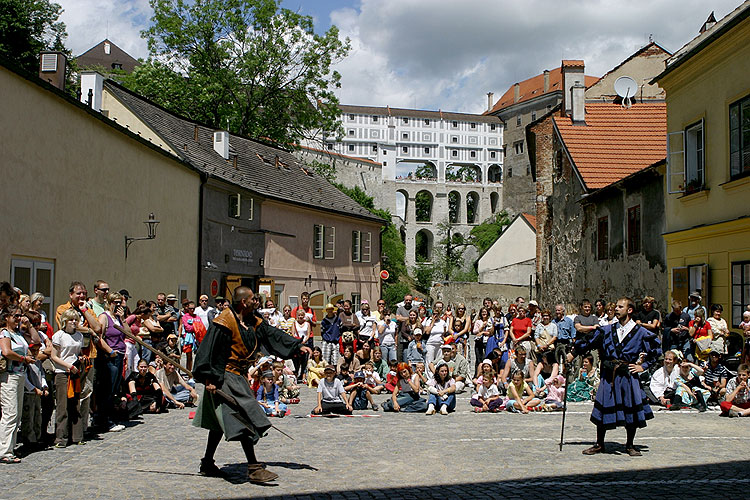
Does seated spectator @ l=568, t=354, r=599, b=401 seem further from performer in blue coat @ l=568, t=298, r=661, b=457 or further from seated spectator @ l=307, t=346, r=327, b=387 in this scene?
performer in blue coat @ l=568, t=298, r=661, b=457

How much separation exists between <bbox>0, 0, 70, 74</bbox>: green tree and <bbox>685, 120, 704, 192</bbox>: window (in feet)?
99.0

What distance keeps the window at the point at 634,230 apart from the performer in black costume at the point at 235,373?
16729mm

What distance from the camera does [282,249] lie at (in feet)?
111

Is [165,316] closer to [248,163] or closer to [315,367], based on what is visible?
[315,367]

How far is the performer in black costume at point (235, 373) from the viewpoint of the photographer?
7648 mm

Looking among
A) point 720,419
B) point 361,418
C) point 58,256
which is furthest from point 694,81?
point 58,256

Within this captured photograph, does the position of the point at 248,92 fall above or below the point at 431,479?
above

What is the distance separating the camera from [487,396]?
45.8ft

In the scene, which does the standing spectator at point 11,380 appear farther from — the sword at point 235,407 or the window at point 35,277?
the window at point 35,277

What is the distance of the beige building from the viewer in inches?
549

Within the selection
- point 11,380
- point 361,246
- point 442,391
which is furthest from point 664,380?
point 361,246

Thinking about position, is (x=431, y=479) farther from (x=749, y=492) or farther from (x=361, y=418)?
(x=361, y=418)

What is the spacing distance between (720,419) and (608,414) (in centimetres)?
444

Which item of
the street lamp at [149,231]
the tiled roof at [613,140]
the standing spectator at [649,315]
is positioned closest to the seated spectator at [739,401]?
the standing spectator at [649,315]
